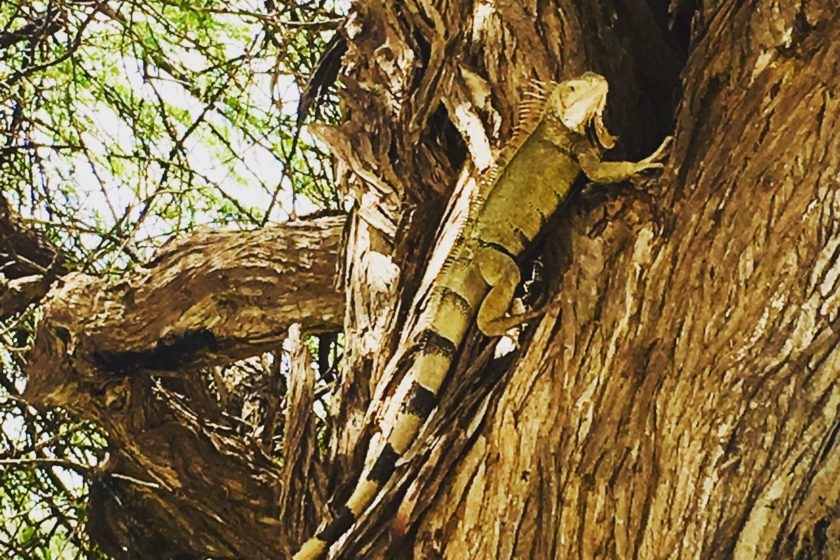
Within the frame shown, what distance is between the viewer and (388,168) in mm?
2848

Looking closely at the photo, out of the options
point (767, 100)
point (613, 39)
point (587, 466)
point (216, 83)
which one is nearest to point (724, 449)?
point (587, 466)

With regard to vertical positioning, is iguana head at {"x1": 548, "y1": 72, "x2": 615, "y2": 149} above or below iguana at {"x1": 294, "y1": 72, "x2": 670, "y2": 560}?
above

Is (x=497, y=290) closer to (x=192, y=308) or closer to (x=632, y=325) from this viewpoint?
(x=632, y=325)

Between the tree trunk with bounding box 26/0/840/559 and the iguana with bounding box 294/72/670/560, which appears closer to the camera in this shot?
the tree trunk with bounding box 26/0/840/559

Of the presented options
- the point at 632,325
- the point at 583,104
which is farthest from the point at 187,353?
the point at 632,325

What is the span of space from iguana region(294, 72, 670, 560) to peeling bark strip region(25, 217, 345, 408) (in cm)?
89

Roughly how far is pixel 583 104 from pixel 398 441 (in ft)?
2.80

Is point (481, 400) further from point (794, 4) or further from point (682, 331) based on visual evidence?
point (794, 4)

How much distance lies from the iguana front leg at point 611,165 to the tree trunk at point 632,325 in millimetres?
52

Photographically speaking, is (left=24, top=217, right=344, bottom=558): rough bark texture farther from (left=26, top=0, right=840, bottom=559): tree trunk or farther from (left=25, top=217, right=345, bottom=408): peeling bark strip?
(left=26, top=0, right=840, bottom=559): tree trunk

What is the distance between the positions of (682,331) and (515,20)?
3.11ft

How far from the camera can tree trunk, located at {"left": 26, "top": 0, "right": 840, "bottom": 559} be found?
1739 millimetres

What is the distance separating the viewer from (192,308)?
10.7 feet

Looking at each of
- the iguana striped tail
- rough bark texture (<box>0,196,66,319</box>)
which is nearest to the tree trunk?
the iguana striped tail
